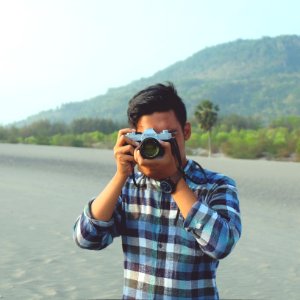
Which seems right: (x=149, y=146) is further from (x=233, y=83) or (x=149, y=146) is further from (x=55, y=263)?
(x=233, y=83)

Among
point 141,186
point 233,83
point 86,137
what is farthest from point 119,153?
point 233,83

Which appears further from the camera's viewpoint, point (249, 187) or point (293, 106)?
point (293, 106)

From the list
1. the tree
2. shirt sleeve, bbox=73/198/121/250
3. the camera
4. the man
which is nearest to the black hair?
the man

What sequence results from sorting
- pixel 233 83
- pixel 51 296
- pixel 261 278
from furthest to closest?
pixel 233 83, pixel 261 278, pixel 51 296

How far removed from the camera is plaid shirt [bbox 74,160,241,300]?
1.60 metres

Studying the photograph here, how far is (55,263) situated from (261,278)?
1991mm

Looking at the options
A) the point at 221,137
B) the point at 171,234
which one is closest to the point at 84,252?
the point at 171,234

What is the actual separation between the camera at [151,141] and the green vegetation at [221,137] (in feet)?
98.5

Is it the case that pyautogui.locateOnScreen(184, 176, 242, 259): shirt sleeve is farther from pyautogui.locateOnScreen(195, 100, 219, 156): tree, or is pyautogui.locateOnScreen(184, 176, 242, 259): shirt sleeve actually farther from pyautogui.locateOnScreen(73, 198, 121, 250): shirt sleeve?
pyautogui.locateOnScreen(195, 100, 219, 156): tree

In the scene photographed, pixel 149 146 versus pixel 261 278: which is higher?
pixel 149 146

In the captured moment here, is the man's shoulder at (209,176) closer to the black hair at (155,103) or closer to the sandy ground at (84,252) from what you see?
the black hair at (155,103)

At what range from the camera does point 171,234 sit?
5.45 feet

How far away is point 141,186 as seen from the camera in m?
Result: 1.74

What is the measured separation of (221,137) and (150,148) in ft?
145
